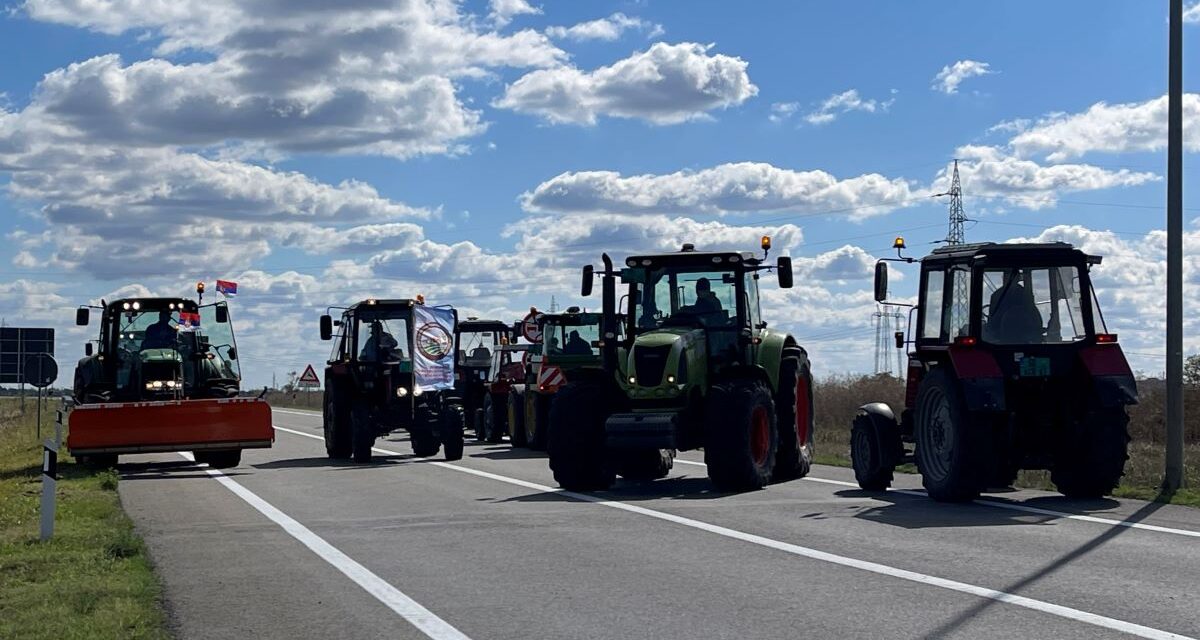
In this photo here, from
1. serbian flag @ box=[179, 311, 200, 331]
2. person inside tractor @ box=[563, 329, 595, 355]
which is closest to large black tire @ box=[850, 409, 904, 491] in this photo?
person inside tractor @ box=[563, 329, 595, 355]

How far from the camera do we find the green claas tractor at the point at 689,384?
58.0 ft

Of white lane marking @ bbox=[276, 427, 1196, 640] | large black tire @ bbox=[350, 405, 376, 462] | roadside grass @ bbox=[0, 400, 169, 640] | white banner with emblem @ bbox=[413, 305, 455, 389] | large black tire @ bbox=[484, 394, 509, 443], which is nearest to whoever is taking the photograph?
white lane marking @ bbox=[276, 427, 1196, 640]

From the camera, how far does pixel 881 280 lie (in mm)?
16531

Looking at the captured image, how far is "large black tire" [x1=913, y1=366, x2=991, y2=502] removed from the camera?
15.7m

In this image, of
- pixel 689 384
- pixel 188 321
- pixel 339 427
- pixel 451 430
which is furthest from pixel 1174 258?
pixel 188 321

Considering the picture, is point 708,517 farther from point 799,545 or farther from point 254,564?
point 254,564

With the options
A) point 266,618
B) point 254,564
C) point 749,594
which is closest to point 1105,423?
point 749,594

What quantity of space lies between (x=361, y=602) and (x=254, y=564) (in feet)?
7.83

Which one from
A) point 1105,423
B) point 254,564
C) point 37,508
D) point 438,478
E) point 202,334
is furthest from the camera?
point 202,334

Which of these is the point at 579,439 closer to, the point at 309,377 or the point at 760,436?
the point at 760,436

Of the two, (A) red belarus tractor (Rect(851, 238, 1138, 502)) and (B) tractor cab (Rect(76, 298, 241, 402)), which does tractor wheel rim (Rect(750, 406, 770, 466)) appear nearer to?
(A) red belarus tractor (Rect(851, 238, 1138, 502))

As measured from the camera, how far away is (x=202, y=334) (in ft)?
86.1

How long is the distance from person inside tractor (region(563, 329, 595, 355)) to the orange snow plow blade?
7.27m

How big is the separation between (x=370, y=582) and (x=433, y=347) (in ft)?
63.2
